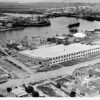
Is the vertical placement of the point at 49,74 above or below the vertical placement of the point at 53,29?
below

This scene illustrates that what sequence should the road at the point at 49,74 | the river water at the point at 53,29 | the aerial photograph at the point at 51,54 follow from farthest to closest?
the river water at the point at 53,29, the road at the point at 49,74, the aerial photograph at the point at 51,54

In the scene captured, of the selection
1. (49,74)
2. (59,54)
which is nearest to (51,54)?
(59,54)

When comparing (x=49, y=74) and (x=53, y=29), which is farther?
(x=53, y=29)

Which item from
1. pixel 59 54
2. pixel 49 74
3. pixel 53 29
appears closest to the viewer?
pixel 49 74

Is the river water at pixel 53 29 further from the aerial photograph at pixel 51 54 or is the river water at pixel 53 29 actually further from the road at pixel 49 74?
the road at pixel 49 74

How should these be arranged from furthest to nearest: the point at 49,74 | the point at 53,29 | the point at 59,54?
1. the point at 53,29
2. the point at 59,54
3. the point at 49,74

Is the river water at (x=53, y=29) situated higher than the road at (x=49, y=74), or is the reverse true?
the river water at (x=53, y=29)

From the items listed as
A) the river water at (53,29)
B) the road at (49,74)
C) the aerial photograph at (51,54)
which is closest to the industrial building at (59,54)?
the aerial photograph at (51,54)

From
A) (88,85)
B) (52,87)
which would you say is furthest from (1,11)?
(88,85)

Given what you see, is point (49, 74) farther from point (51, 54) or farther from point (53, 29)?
point (53, 29)
